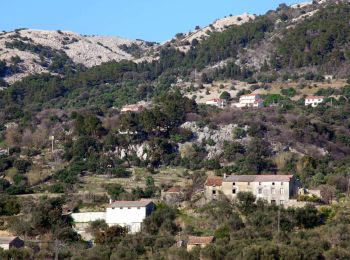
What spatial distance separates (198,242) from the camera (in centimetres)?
4556

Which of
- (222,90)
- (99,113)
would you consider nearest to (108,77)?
(222,90)

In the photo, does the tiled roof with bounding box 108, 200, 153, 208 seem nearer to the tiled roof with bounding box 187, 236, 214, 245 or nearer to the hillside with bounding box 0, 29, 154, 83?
the tiled roof with bounding box 187, 236, 214, 245

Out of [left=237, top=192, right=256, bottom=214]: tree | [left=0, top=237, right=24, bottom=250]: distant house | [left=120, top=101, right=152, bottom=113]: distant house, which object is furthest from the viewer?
[left=120, top=101, right=152, bottom=113]: distant house

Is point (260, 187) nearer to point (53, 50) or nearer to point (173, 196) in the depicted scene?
point (173, 196)

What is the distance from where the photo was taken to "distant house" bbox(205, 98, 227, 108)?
273 ft

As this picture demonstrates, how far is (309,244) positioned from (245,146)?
23.7m

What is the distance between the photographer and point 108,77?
3996 inches

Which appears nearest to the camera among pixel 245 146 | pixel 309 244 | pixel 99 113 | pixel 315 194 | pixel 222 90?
pixel 309 244

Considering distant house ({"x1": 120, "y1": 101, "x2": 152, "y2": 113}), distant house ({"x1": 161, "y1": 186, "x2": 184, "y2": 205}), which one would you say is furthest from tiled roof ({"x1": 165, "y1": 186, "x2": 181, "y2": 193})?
distant house ({"x1": 120, "y1": 101, "x2": 152, "y2": 113})

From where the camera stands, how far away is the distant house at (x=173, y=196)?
5488cm

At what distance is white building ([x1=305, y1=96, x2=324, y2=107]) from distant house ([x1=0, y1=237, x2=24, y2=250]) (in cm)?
3818

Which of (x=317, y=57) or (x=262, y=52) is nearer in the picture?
(x=317, y=57)

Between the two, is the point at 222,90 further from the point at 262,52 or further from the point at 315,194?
the point at 315,194

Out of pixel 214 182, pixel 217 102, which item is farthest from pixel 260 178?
pixel 217 102
